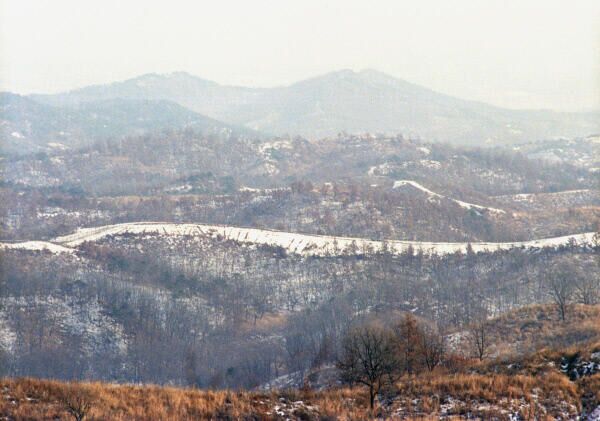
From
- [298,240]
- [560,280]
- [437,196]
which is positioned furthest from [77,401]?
[437,196]

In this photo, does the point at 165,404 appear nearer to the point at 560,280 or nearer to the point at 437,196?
the point at 560,280

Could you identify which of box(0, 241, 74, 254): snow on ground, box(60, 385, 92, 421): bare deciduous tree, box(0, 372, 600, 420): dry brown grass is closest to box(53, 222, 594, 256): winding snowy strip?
box(0, 241, 74, 254): snow on ground

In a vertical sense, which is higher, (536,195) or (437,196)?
(437,196)

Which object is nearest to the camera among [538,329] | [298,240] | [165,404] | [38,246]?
[165,404]

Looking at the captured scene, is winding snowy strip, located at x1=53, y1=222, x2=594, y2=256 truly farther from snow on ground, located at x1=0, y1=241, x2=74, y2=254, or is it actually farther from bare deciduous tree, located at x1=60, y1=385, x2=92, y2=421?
bare deciduous tree, located at x1=60, y1=385, x2=92, y2=421

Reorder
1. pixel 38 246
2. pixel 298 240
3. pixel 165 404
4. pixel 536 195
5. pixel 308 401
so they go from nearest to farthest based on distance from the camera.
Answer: pixel 165 404 < pixel 308 401 < pixel 38 246 < pixel 298 240 < pixel 536 195

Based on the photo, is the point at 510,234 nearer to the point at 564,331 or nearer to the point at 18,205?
the point at 564,331

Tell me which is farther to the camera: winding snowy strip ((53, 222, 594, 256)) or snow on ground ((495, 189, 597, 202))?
snow on ground ((495, 189, 597, 202))

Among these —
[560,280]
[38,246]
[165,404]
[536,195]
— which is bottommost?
[560,280]
